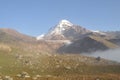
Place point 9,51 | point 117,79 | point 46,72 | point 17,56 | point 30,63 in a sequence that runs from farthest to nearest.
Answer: point 9,51
point 17,56
point 30,63
point 46,72
point 117,79

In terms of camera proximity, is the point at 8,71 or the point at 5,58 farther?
the point at 5,58

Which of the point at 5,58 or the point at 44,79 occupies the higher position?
the point at 5,58

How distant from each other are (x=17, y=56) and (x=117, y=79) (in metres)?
97.1

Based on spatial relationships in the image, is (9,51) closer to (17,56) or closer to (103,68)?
(17,56)

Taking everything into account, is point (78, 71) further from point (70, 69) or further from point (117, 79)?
point (117, 79)

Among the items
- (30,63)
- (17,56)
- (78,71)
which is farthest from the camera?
(17,56)

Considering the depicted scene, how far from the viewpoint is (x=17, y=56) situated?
16450cm

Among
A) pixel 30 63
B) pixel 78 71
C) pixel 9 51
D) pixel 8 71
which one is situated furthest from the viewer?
pixel 9 51

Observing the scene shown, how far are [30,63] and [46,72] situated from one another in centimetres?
2177

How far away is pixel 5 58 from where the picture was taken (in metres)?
159

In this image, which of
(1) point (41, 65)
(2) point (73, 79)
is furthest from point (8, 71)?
(2) point (73, 79)

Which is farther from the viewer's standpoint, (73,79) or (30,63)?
(30,63)

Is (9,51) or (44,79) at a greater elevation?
(9,51)

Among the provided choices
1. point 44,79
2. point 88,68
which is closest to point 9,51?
point 88,68
